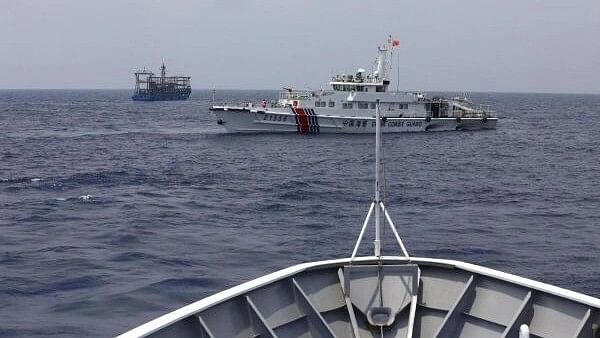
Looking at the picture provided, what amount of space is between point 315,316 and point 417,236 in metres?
17.3

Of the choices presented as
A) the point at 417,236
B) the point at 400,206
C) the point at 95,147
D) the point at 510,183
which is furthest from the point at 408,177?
the point at 95,147

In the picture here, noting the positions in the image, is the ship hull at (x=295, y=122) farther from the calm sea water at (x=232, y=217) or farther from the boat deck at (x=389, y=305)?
the boat deck at (x=389, y=305)

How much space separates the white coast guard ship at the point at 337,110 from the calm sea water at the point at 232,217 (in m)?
6.67

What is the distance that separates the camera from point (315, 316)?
9.76 m

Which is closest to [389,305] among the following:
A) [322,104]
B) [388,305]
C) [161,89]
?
[388,305]

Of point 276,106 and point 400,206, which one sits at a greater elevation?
point 276,106

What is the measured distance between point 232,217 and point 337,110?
1609 inches

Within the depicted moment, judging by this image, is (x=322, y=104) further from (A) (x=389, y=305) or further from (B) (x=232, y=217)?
(A) (x=389, y=305)

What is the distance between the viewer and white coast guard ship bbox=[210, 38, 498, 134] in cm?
6794

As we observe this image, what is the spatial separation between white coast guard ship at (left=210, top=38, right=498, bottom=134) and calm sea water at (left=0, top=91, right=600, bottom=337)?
6.67m

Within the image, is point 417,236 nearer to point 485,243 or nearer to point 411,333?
point 485,243

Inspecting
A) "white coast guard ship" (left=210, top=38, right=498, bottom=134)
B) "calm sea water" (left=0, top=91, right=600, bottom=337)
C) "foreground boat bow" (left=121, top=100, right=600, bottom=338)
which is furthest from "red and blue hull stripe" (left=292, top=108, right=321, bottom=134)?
"foreground boat bow" (left=121, top=100, right=600, bottom=338)

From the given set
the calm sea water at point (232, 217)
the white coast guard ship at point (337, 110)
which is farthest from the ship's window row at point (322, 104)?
the calm sea water at point (232, 217)

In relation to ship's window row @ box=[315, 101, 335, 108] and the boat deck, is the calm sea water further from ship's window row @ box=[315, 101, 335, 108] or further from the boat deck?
ship's window row @ box=[315, 101, 335, 108]
